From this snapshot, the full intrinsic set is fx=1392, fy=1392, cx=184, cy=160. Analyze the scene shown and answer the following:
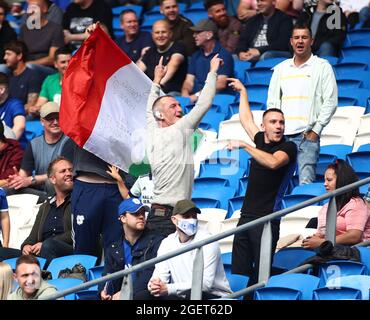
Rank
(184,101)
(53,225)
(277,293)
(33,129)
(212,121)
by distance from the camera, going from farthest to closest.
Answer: (33,129)
(184,101)
(212,121)
(53,225)
(277,293)

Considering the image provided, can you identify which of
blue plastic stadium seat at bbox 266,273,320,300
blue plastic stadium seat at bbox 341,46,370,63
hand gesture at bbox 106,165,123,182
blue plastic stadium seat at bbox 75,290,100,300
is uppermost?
blue plastic stadium seat at bbox 341,46,370,63

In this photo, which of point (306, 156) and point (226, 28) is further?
point (226, 28)

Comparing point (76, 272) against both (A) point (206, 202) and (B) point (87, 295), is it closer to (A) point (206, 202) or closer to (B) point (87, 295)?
(B) point (87, 295)

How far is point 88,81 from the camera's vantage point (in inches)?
480

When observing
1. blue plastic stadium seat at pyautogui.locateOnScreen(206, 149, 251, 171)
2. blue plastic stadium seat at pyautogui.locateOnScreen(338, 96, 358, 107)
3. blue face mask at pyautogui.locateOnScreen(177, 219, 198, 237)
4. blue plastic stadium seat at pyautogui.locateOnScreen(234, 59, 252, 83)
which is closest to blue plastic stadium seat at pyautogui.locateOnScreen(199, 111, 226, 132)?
blue plastic stadium seat at pyautogui.locateOnScreen(206, 149, 251, 171)

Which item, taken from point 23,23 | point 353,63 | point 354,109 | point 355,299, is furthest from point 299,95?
point 23,23

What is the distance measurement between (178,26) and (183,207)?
5.76 meters

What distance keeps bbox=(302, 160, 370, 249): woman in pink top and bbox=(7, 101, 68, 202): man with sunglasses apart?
327 centimetres

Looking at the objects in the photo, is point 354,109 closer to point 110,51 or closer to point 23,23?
point 110,51

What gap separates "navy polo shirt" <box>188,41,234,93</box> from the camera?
1462 cm

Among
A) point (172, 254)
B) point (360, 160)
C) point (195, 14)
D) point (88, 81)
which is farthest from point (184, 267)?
point (195, 14)

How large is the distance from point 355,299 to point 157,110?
2.65 metres

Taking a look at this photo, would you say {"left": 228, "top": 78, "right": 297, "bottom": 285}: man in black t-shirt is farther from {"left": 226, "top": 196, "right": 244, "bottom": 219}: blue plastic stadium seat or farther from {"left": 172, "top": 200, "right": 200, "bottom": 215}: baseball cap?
{"left": 226, "top": 196, "right": 244, "bottom": 219}: blue plastic stadium seat

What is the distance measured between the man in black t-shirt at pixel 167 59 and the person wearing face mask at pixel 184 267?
Result: 4.62 m
